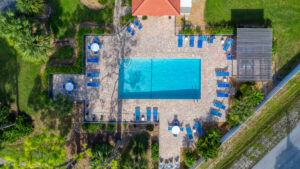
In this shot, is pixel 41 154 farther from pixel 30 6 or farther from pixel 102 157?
pixel 30 6

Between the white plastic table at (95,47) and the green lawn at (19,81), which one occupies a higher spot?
the white plastic table at (95,47)

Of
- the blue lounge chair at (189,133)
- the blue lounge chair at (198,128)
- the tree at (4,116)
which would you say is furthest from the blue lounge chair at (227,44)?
the tree at (4,116)

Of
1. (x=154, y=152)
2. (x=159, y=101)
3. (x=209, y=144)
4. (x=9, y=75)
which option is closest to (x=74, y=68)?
(x=9, y=75)

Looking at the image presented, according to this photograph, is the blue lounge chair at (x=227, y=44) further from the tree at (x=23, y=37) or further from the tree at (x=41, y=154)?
the tree at (x=41, y=154)

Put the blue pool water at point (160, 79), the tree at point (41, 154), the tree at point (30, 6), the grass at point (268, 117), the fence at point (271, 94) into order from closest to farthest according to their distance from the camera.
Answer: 1. the tree at point (41, 154)
2. the tree at point (30, 6)
3. the fence at point (271, 94)
4. the grass at point (268, 117)
5. the blue pool water at point (160, 79)

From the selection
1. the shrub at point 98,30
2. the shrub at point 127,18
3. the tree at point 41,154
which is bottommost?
the tree at point 41,154

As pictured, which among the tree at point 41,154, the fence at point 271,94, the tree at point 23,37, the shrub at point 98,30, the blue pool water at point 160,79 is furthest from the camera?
the blue pool water at point 160,79
